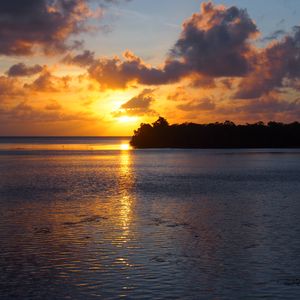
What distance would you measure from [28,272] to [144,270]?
423cm

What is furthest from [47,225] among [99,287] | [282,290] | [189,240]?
[282,290]

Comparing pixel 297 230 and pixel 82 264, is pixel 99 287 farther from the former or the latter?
pixel 297 230

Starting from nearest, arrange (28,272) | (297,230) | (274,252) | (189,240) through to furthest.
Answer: (28,272) < (274,252) < (189,240) < (297,230)

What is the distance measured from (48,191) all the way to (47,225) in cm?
2086

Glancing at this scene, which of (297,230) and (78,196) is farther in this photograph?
(78,196)

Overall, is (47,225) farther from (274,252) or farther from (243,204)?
(243,204)

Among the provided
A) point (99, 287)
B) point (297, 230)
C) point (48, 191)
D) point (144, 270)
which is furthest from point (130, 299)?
point (48, 191)

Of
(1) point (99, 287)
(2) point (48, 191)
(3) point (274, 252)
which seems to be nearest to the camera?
(1) point (99, 287)

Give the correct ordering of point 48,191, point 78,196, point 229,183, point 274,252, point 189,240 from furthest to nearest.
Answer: point 229,183
point 48,191
point 78,196
point 189,240
point 274,252

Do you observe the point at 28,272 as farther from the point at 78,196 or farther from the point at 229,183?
the point at 229,183

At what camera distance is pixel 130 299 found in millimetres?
15766

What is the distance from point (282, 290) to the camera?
1669 centimetres

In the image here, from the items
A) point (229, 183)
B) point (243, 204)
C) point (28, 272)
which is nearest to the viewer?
point (28, 272)

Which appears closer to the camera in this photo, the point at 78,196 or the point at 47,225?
the point at 47,225
